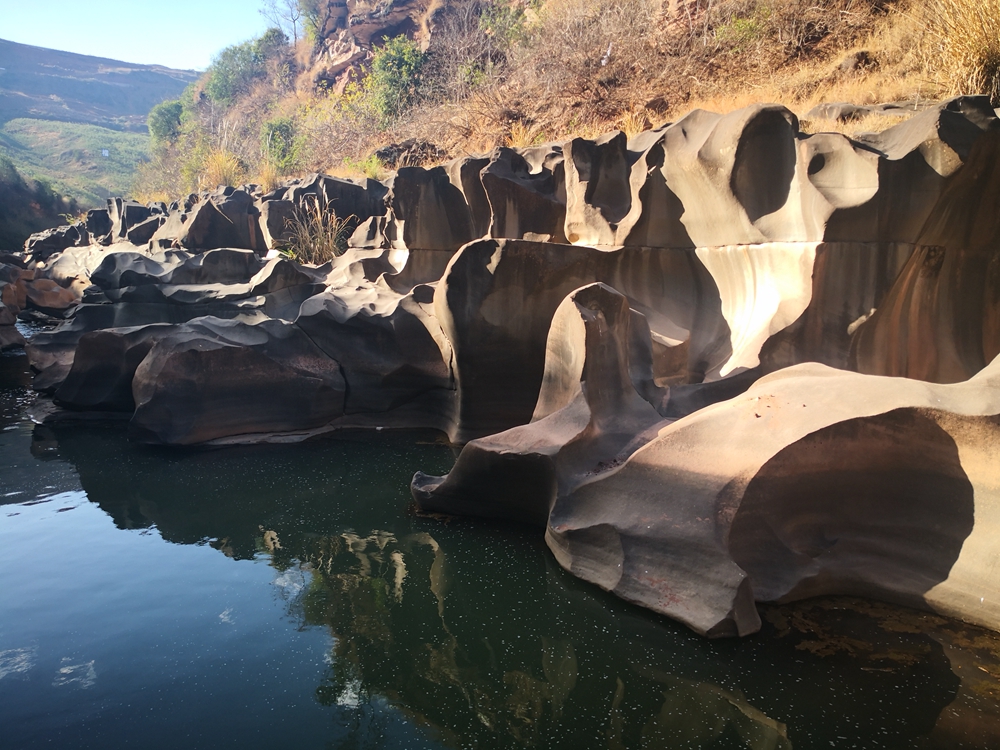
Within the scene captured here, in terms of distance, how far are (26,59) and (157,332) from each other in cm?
7297

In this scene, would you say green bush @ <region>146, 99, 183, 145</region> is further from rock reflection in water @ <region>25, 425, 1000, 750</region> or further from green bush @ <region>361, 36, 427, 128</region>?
rock reflection in water @ <region>25, 425, 1000, 750</region>

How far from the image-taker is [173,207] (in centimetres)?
1859

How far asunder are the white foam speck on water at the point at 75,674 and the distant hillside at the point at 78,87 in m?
66.8

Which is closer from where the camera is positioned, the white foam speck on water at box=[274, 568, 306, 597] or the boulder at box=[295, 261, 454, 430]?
the white foam speck on water at box=[274, 568, 306, 597]

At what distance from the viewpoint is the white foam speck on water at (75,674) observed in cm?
309

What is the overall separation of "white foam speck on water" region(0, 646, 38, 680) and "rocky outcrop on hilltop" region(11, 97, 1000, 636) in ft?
7.03

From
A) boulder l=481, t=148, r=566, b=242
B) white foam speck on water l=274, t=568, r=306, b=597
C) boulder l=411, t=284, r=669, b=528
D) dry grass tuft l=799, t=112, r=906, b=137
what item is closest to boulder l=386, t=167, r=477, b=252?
boulder l=481, t=148, r=566, b=242

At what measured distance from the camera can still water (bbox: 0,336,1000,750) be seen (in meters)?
2.73

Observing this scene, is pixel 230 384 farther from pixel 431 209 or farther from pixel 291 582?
pixel 431 209

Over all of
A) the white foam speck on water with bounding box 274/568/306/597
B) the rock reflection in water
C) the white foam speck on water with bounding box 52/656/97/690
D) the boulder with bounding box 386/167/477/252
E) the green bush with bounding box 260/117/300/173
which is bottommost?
the white foam speck on water with bounding box 52/656/97/690

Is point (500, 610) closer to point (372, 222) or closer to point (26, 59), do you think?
point (372, 222)

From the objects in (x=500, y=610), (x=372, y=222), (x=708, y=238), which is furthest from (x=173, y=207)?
(x=500, y=610)

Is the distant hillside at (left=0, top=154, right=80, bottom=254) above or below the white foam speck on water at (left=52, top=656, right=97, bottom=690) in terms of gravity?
below

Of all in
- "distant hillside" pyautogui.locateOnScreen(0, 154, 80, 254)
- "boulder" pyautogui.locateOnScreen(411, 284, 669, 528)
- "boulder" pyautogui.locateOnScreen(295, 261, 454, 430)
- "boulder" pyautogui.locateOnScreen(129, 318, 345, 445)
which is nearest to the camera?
"boulder" pyautogui.locateOnScreen(411, 284, 669, 528)
